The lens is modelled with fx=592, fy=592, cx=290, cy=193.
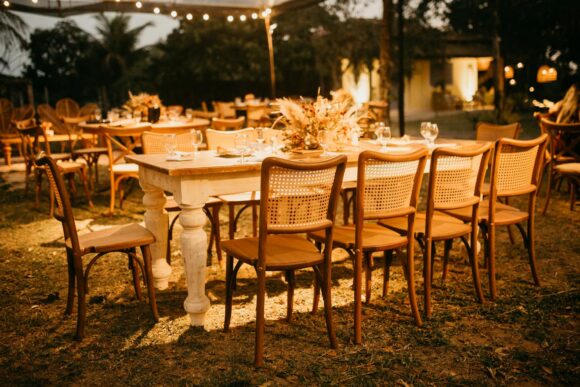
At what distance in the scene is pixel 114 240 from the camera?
3580mm

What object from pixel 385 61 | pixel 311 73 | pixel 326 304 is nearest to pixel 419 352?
pixel 326 304

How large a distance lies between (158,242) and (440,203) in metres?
1.94

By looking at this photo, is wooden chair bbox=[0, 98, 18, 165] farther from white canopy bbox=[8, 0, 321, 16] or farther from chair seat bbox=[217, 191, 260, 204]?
chair seat bbox=[217, 191, 260, 204]

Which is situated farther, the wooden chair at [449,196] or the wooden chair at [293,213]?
the wooden chair at [449,196]

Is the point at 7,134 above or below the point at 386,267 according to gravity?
above

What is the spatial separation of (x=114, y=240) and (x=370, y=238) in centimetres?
155

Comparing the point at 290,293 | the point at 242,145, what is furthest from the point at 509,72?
the point at 290,293

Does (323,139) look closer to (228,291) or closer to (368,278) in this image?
(368,278)

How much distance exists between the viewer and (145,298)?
163 inches

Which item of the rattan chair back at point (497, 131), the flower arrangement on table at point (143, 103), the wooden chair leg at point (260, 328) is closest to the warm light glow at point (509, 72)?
the flower arrangement on table at point (143, 103)

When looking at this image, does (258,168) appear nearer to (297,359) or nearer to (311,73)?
(297,359)

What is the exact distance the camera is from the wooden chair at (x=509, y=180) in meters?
3.86

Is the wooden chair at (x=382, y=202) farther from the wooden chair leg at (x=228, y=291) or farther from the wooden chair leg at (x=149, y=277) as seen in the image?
the wooden chair leg at (x=149, y=277)

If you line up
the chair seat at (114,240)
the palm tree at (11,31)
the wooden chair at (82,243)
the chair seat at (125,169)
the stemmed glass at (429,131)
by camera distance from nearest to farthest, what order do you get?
the wooden chair at (82,243) < the chair seat at (114,240) < the stemmed glass at (429,131) < the chair seat at (125,169) < the palm tree at (11,31)
